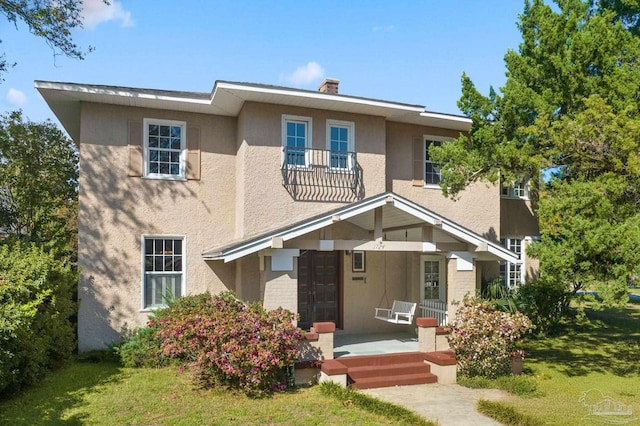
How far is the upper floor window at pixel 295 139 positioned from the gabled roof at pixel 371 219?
2.46m

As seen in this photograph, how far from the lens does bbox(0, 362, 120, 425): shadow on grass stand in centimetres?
789

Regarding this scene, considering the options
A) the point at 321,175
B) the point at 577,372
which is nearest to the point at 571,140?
the point at 577,372

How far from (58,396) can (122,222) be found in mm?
4977

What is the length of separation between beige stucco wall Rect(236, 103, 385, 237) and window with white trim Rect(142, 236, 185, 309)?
1.90 meters

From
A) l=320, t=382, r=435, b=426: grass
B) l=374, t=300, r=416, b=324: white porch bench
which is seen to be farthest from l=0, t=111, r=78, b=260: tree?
l=320, t=382, r=435, b=426: grass

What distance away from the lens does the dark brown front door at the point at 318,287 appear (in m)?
14.1

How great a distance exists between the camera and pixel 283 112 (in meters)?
13.3

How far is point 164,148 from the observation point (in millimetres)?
13312

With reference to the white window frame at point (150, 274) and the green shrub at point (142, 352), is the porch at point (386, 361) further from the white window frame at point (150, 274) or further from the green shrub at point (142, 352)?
the white window frame at point (150, 274)

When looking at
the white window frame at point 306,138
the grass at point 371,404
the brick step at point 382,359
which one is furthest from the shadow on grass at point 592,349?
the white window frame at point 306,138

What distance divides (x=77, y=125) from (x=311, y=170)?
7.77 meters

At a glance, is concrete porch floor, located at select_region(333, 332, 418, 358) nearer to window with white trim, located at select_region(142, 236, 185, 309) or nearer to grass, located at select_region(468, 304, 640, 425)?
grass, located at select_region(468, 304, 640, 425)

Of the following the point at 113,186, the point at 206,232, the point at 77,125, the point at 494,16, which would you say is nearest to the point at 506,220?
the point at 494,16

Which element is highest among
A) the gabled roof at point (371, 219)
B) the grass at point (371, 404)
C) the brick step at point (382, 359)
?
the gabled roof at point (371, 219)
